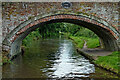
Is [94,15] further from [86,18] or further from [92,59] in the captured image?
[92,59]

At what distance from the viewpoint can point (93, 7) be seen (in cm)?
1045

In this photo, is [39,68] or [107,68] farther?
[39,68]

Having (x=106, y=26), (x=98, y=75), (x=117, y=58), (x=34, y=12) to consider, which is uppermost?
(x=34, y=12)

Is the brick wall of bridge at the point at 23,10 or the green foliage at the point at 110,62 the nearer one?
the green foliage at the point at 110,62

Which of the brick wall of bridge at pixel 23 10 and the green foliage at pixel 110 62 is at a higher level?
the brick wall of bridge at pixel 23 10

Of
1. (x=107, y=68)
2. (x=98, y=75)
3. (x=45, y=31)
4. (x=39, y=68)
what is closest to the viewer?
(x=98, y=75)

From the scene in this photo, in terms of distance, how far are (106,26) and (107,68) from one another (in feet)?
8.13

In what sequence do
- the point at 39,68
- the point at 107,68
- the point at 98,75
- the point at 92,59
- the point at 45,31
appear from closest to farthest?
1. the point at 98,75
2. the point at 107,68
3. the point at 39,68
4. the point at 92,59
5. the point at 45,31

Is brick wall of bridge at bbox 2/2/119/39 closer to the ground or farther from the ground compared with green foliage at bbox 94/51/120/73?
farther from the ground

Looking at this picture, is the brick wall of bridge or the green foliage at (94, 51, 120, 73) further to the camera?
the brick wall of bridge

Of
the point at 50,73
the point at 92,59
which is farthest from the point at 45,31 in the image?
the point at 50,73

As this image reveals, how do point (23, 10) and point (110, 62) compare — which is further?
point (23, 10)

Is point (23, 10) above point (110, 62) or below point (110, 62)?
above

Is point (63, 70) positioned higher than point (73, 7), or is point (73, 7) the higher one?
point (73, 7)
